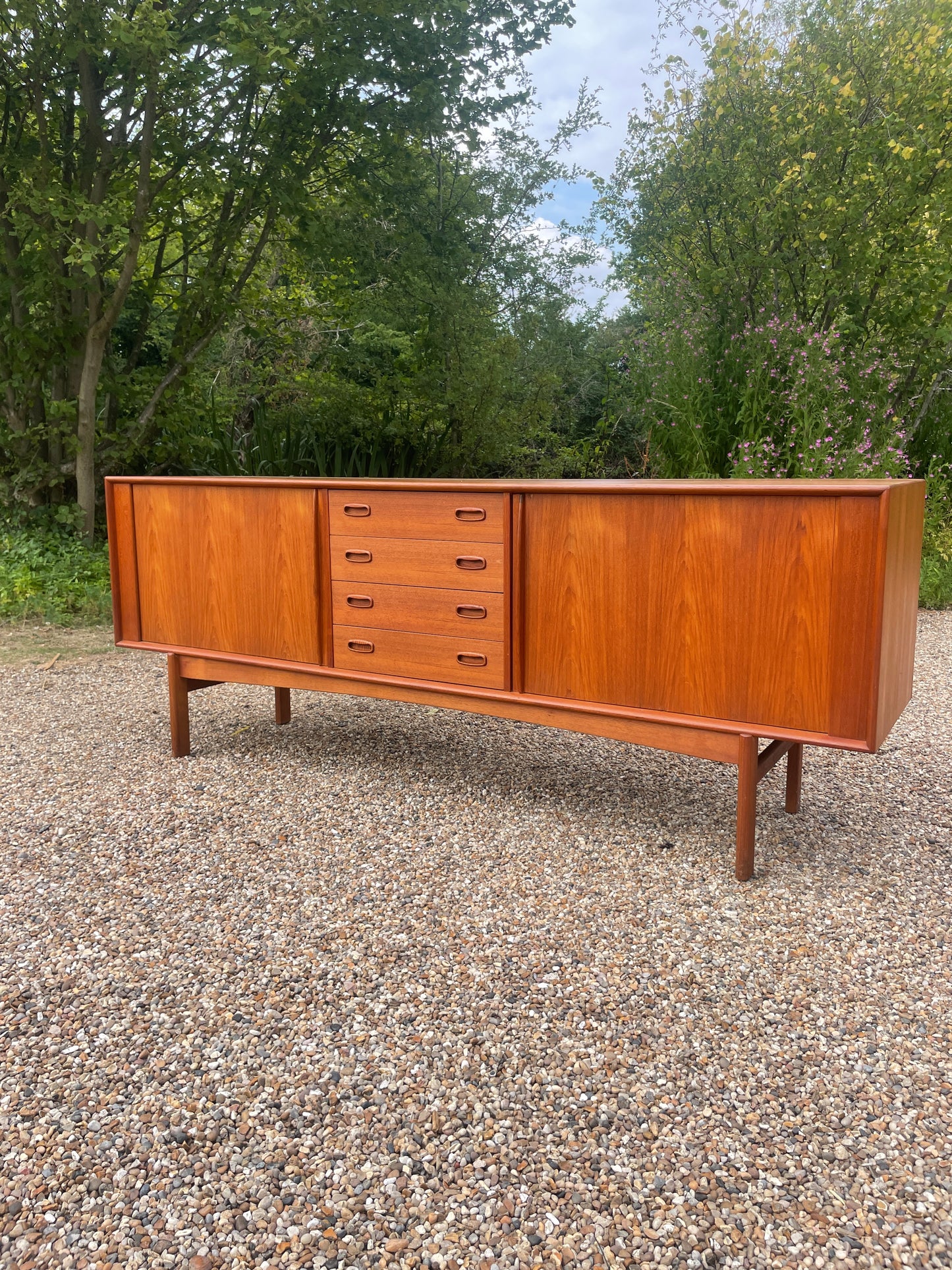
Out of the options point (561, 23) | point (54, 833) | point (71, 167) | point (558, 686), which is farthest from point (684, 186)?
point (54, 833)

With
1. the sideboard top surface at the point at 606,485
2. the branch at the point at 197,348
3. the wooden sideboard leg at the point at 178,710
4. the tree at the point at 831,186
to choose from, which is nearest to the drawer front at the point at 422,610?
the sideboard top surface at the point at 606,485

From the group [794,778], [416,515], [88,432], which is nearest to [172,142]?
[88,432]

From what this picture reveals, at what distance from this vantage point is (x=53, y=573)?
246 inches

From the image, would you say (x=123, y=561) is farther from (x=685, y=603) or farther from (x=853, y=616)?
(x=853, y=616)

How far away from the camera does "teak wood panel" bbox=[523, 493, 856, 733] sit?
227 centimetres

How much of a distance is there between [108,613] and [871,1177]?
5.57 meters

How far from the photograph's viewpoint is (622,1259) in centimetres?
129

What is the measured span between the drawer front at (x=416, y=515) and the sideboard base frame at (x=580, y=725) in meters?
0.49

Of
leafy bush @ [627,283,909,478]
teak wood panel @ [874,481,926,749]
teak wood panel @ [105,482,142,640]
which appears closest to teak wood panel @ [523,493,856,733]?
teak wood panel @ [874,481,926,749]

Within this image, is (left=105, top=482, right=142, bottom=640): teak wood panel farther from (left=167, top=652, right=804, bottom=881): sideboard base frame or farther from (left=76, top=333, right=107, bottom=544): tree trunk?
(left=76, top=333, right=107, bottom=544): tree trunk

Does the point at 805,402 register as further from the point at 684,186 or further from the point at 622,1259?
the point at 622,1259

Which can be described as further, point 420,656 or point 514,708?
point 420,656

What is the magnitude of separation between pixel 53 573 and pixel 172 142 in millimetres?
2948

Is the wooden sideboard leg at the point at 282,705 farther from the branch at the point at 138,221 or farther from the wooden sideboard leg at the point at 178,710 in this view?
the branch at the point at 138,221
